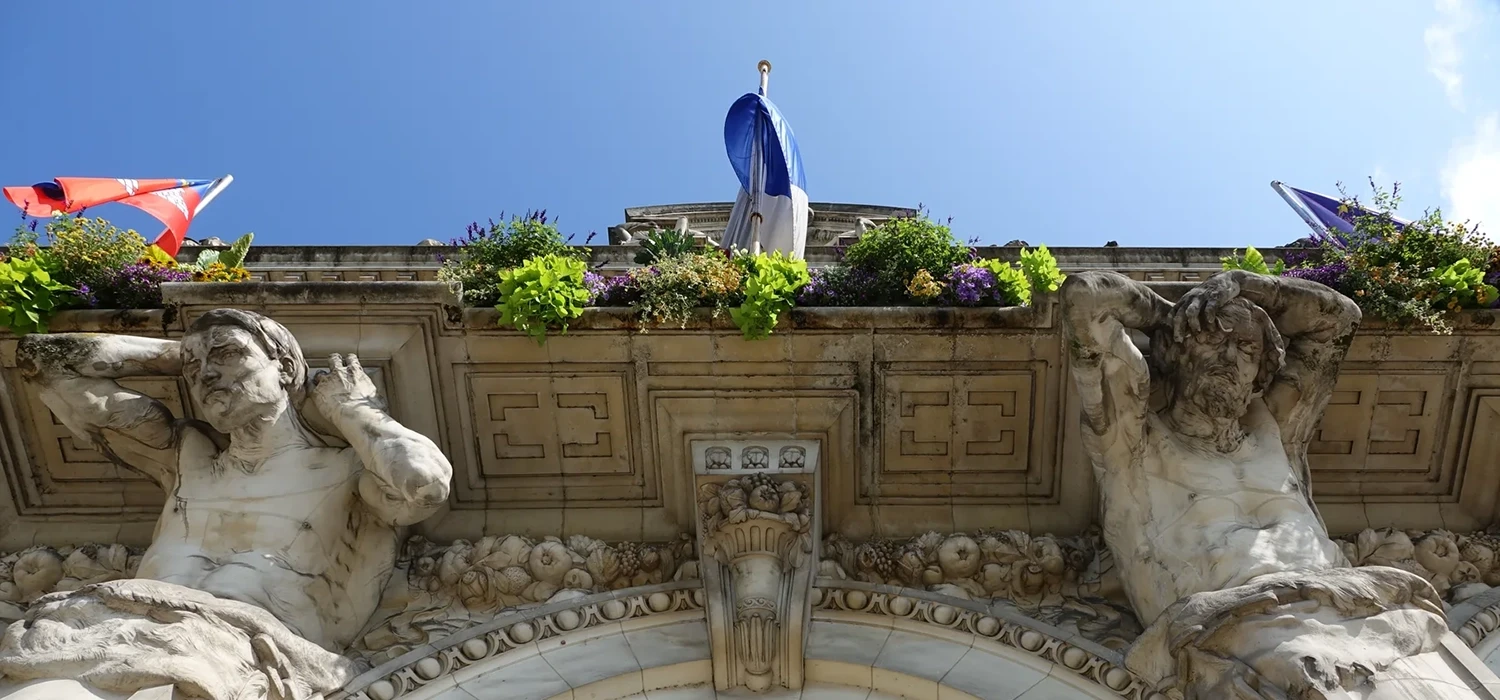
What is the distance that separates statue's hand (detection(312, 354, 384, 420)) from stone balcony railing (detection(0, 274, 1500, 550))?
0.37m

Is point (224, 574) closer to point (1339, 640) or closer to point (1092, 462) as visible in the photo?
point (1092, 462)

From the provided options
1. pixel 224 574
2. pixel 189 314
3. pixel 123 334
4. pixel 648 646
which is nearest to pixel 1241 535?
pixel 648 646

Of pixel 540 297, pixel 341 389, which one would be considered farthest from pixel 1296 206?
pixel 341 389

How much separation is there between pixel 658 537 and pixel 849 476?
4.22 ft

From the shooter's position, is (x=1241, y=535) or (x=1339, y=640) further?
(x=1241, y=535)

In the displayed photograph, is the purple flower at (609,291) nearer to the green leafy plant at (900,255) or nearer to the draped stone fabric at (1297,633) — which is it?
the green leafy plant at (900,255)

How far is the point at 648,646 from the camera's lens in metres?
6.35

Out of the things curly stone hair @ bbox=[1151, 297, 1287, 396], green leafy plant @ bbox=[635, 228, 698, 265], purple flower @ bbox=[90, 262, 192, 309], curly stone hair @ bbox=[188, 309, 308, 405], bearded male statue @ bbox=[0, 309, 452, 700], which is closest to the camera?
bearded male statue @ bbox=[0, 309, 452, 700]

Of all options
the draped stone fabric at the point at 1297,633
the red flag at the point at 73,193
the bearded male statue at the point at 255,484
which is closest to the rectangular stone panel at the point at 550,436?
the bearded male statue at the point at 255,484

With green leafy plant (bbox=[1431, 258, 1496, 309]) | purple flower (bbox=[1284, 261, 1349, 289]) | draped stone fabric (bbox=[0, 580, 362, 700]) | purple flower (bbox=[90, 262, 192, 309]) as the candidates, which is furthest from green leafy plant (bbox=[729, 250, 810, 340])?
green leafy plant (bbox=[1431, 258, 1496, 309])

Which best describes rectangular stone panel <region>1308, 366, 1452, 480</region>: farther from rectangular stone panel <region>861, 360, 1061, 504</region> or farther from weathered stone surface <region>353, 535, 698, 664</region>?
weathered stone surface <region>353, 535, 698, 664</region>

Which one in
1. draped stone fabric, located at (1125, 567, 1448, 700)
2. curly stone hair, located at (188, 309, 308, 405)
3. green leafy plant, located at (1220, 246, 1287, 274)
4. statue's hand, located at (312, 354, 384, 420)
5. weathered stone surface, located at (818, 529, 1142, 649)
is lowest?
weathered stone surface, located at (818, 529, 1142, 649)

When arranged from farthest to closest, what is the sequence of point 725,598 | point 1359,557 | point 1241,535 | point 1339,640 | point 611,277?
point 611,277 → point 1359,557 → point 725,598 → point 1241,535 → point 1339,640

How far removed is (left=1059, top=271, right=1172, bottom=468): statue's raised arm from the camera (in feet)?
19.2
